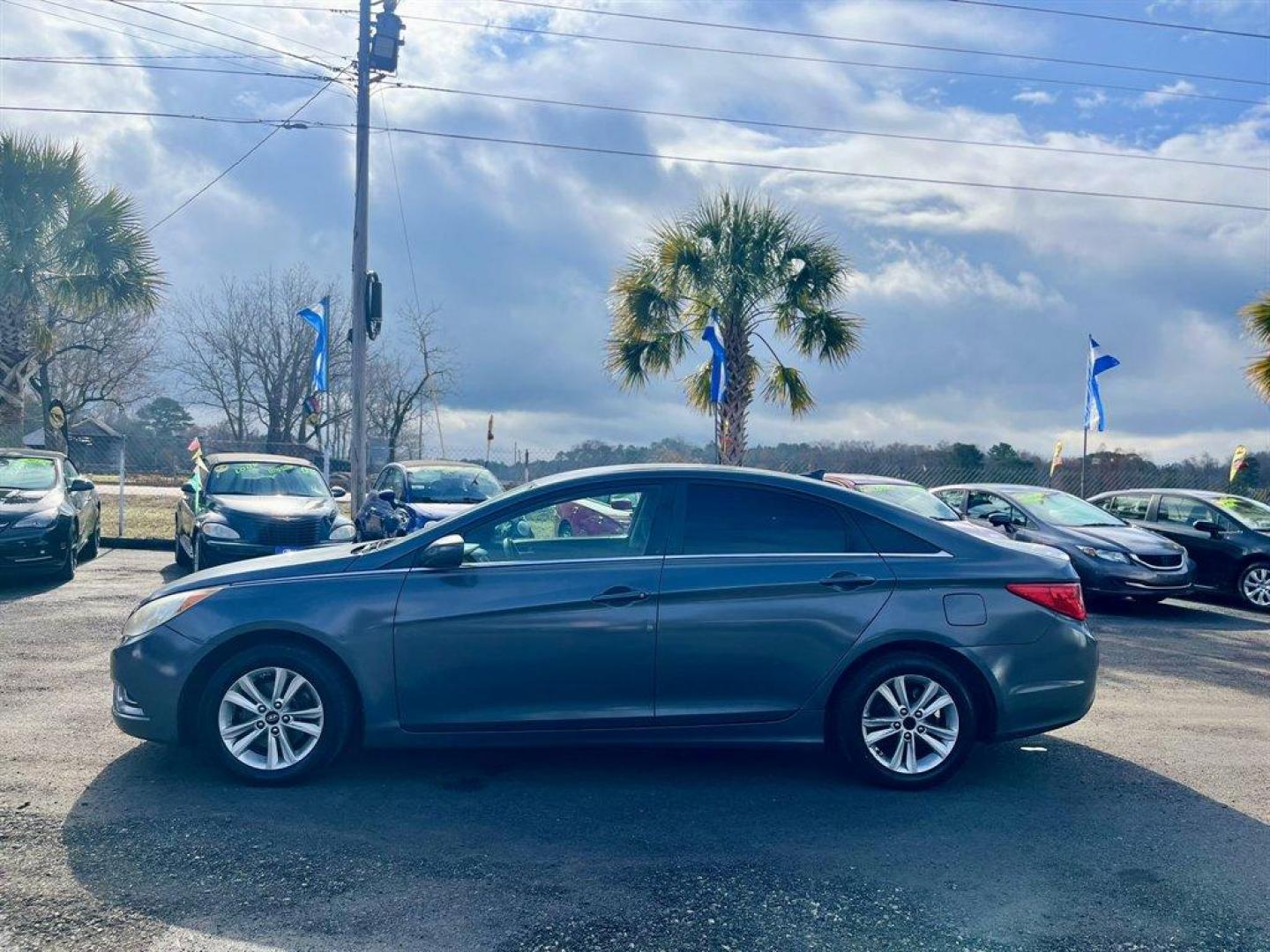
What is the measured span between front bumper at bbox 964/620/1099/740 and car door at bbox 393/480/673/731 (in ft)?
5.66

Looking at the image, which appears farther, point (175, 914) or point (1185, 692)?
point (1185, 692)

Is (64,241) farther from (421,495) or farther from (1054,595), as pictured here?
(1054,595)

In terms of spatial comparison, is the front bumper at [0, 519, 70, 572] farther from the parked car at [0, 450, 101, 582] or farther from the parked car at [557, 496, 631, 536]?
the parked car at [557, 496, 631, 536]

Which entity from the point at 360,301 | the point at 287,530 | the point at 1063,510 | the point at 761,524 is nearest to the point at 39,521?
the point at 287,530

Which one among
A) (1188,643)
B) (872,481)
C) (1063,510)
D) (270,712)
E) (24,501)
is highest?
(872,481)

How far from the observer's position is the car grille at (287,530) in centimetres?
1295

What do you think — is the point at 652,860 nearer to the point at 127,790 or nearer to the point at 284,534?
the point at 127,790

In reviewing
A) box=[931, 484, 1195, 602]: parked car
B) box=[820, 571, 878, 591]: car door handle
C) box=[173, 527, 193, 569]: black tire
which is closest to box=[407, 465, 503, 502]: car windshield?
box=[173, 527, 193, 569]: black tire

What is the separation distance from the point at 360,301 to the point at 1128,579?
11.6 m

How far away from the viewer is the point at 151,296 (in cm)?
2178

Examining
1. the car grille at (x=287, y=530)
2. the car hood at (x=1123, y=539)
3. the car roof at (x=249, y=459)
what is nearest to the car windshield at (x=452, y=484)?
the car grille at (x=287, y=530)

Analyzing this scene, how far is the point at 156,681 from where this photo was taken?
521 cm

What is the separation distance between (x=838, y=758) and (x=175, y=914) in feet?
10.3

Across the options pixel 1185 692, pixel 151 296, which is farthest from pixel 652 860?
pixel 151 296
